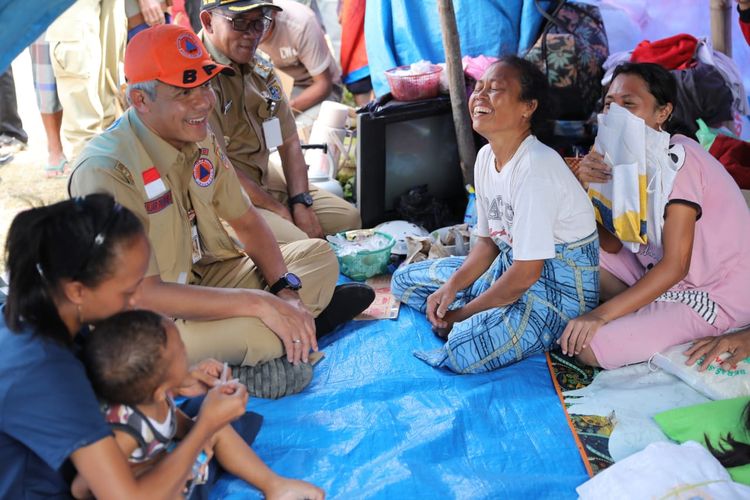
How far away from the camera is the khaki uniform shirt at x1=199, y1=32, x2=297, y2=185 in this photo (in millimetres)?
3664

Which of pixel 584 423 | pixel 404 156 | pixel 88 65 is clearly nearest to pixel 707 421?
pixel 584 423

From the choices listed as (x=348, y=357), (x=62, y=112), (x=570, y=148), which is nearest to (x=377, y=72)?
(x=570, y=148)

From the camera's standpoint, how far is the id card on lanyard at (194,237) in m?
2.84

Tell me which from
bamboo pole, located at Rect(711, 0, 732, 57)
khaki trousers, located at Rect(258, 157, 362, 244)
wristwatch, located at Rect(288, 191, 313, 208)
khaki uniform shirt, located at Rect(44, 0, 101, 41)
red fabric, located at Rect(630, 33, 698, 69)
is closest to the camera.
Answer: wristwatch, located at Rect(288, 191, 313, 208)

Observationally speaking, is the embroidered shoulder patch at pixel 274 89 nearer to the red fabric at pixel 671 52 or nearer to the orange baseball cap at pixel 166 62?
the orange baseball cap at pixel 166 62

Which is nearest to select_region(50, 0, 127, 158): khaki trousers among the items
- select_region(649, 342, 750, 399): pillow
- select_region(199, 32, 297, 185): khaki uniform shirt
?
select_region(199, 32, 297, 185): khaki uniform shirt

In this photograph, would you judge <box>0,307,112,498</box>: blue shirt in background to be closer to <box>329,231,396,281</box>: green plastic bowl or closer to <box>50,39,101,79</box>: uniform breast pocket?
<box>329,231,396,281</box>: green plastic bowl

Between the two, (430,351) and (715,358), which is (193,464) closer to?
(430,351)

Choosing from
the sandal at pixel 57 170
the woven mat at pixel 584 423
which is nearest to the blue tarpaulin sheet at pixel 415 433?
the woven mat at pixel 584 423

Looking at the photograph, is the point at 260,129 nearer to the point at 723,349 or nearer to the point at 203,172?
the point at 203,172

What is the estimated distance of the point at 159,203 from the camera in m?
2.61

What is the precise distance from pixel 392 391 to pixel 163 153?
1.21 metres

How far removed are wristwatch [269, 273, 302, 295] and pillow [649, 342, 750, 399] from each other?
142 centimetres

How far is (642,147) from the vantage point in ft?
8.65
